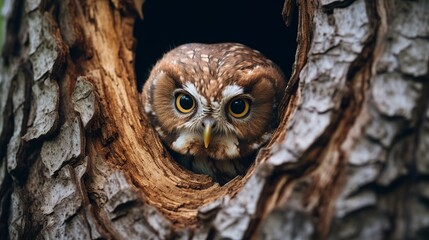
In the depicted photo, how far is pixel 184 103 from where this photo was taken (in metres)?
3.08

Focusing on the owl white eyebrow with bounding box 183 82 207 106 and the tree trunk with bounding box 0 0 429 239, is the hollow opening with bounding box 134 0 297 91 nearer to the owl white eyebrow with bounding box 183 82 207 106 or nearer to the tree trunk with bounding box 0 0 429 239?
the tree trunk with bounding box 0 0 429 239

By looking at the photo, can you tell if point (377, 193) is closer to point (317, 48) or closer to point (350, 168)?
point (350, 168)

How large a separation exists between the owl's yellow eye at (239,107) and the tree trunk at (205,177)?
0.38 m

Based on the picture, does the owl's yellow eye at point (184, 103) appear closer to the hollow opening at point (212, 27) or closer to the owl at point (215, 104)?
the owl at point (215, 104)

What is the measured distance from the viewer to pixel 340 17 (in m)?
2.13

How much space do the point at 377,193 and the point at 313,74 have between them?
0.60 metres

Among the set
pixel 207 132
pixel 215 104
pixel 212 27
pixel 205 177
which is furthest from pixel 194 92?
pixel 212 27

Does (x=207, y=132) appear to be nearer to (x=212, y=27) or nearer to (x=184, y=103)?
(x=184, y=103)

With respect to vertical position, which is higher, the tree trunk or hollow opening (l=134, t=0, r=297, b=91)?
hollow opening (l=134, t=0, r=297, b=91)

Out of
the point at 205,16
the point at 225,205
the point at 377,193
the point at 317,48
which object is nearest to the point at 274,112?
the point at 317,48

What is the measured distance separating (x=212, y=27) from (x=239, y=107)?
191cm

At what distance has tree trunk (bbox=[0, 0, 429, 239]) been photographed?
1.76m

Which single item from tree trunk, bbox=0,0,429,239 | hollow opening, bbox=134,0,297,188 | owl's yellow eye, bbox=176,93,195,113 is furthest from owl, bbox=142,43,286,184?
hollow opening, bbox=134,0,297,188

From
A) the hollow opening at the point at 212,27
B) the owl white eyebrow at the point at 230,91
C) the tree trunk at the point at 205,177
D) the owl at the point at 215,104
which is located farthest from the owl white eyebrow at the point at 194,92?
the hollow opening at the point at 212,27
